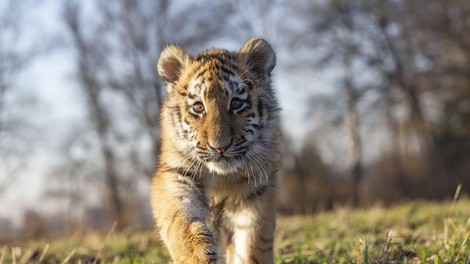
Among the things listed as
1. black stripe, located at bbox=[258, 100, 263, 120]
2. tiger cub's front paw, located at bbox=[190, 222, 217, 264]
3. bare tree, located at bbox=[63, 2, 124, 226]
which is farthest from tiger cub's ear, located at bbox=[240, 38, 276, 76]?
bare tree, located at bbox=[63, 2, 124, 226]

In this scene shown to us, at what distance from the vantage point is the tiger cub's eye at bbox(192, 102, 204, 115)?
475 cm

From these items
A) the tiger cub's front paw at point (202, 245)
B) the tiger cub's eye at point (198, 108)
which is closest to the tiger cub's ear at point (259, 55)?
the tiger cub's eye at point (198, 108)

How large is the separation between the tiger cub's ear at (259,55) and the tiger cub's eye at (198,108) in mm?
720

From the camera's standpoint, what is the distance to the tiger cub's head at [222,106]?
4.53 m

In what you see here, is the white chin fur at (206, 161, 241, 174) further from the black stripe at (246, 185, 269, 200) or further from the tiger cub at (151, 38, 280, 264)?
the black stripe at (246, 185, 269, 200)

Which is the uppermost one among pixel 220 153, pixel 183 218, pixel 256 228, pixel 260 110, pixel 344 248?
pixel 260 110

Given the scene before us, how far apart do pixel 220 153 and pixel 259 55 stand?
50.5 inches

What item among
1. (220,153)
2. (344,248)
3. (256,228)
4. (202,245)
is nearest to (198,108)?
(220,153)

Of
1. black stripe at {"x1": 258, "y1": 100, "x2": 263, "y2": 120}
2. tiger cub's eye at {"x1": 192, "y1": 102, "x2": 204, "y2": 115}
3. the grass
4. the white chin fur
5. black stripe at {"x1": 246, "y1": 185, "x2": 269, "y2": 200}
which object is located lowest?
the grass

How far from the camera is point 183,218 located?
171 inches

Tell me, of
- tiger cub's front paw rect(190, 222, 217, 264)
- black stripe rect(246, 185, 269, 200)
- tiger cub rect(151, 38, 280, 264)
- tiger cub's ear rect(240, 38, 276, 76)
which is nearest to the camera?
tiger cub's front paw rect(190, 222, 217, 264)

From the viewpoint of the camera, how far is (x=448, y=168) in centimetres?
3203

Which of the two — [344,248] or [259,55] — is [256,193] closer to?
[259,55]

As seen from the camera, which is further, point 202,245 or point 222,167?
point 222,167
